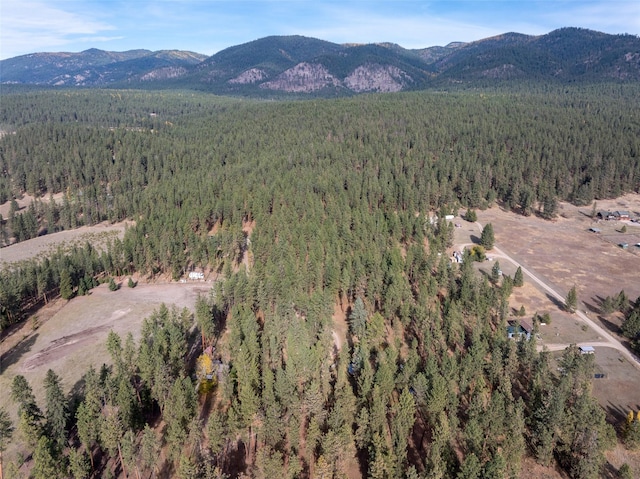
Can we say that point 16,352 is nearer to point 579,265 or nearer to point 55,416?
point 55,416

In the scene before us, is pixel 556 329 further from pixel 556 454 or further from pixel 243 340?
pixel 243 340

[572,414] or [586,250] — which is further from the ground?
[572,414]

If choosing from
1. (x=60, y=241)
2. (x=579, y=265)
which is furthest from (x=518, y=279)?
(x=60, y=241)

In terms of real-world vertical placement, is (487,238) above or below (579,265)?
above

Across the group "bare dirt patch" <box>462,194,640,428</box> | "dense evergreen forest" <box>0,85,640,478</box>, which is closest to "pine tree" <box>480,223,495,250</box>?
"bare dirt patch" <box>462,194,640,428</box>

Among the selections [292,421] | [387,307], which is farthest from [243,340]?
[387,307]

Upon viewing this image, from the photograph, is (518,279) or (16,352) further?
(518,279)
